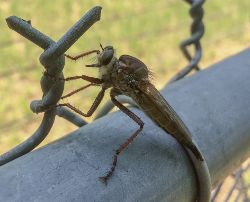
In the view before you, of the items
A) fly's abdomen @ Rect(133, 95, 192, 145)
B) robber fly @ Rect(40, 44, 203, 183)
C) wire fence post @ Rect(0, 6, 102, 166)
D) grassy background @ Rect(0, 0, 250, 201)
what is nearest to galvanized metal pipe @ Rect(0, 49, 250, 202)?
fly's abdomen @ Rect(133, 95, 192, 145)

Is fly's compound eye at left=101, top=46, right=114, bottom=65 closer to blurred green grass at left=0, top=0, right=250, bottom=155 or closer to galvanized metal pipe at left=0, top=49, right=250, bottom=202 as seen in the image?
galvanized metal pipe at left=0, top=49, right=250, bottom=202

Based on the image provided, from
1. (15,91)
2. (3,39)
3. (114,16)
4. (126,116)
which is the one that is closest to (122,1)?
(114,16)

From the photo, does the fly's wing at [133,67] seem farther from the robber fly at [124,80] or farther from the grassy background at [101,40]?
the grassy background at [101,40]

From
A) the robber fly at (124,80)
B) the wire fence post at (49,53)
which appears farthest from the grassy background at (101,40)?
the wire fence post at (49,53)

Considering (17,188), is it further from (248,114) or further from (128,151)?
(248,114)

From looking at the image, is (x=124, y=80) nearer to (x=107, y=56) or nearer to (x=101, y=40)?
(x=107, y=56)

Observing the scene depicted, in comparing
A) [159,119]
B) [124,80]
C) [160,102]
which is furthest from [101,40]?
[159,119]
